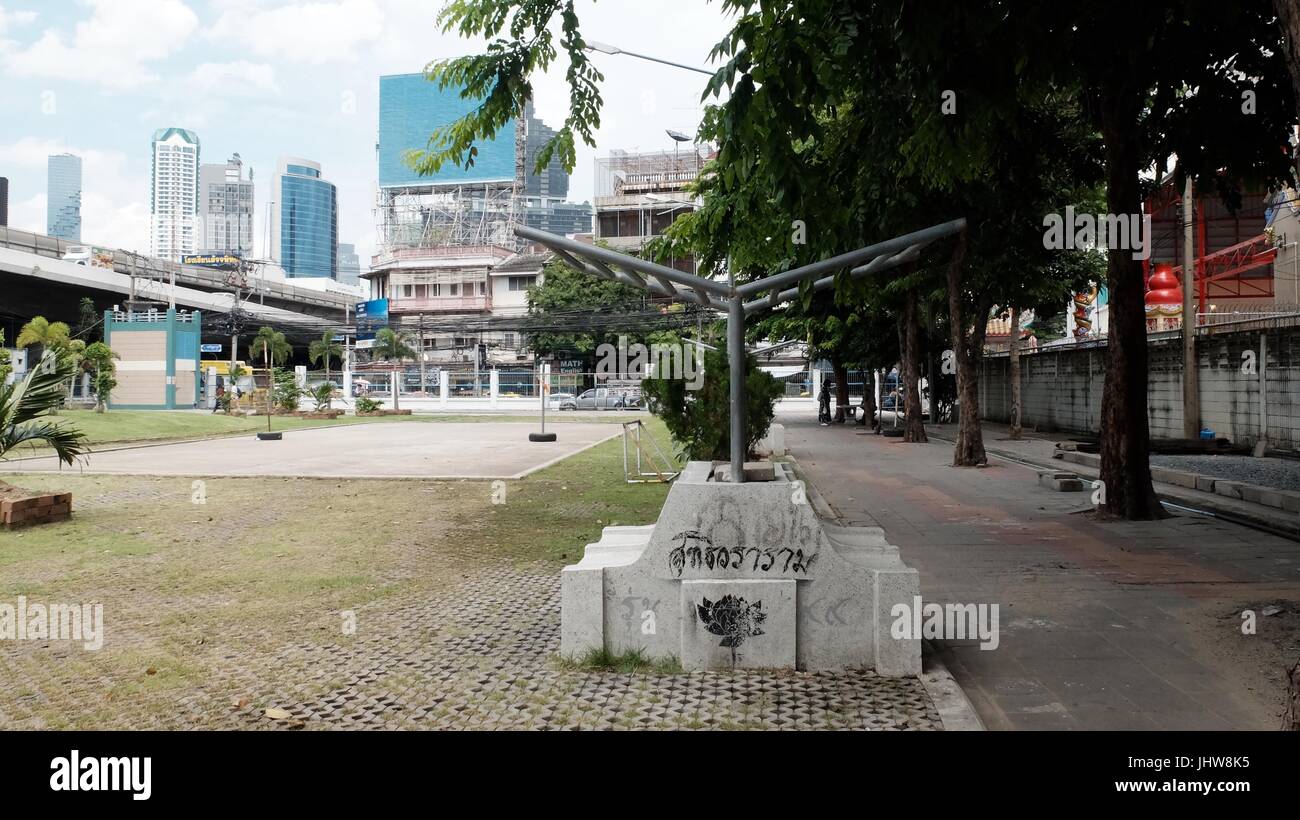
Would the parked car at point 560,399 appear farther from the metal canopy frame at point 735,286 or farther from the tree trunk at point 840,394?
the metal canopy frame at point 735,286

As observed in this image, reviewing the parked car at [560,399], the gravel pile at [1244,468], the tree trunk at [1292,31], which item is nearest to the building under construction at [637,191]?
the parked car at [560,399]

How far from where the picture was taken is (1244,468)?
44.5 feet

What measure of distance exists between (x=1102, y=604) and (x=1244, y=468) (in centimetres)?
921

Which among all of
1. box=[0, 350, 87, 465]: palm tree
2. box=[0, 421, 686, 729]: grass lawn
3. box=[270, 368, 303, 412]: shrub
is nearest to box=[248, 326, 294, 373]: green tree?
box=[270, 368, 303, 412]: shrub

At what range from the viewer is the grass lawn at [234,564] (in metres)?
4.84

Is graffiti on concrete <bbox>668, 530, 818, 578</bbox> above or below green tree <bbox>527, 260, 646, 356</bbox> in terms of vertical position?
below

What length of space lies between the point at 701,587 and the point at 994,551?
15.0 feet

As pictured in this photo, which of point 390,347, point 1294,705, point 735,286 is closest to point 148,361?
point 390,347

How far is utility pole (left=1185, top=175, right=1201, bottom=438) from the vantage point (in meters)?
17.2

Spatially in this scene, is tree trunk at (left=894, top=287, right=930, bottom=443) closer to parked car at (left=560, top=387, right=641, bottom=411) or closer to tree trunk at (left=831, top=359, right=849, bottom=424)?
tree trunk at (left=831, top=359, right=849, bottom=424)

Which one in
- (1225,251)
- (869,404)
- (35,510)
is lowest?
(35,510)

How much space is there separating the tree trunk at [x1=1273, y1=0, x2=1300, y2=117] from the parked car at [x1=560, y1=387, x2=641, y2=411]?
50.4 m

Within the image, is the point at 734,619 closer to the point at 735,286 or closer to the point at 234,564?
the point at 735,286

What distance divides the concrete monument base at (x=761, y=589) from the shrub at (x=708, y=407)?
8345 millimetres
